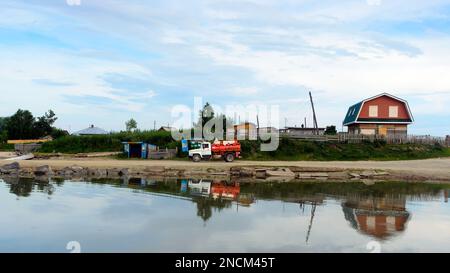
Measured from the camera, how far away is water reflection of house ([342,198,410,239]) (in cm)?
1408

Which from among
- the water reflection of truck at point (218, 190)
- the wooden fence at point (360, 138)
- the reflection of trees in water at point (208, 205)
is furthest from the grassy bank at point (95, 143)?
the reflection of trees in water at point (208, 205)

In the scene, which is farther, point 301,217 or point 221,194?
point 221,194

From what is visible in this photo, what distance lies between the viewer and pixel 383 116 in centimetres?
5062

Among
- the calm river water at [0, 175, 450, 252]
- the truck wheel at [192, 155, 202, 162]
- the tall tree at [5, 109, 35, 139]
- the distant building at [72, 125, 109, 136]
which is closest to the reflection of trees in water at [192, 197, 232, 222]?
the calm river water at [0, 175, 450, 252]

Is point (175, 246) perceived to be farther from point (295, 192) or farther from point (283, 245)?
point (295, 192)

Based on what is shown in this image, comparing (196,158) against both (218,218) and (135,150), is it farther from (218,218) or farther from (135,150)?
(218,218)

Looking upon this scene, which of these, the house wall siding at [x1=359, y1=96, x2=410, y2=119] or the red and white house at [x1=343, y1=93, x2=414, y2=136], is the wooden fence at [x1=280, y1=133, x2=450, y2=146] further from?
the house wall siding at [x1=359, y1=96, x2=410, y2=119]

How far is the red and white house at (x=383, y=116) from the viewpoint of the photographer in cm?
5047

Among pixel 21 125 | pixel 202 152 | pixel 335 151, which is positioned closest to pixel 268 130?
pixel 335 151

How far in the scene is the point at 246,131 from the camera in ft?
143

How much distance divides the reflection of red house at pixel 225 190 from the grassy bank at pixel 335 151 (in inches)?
539

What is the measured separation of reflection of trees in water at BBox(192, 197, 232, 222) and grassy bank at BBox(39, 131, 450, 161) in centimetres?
1975

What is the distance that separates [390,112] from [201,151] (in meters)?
25.2
